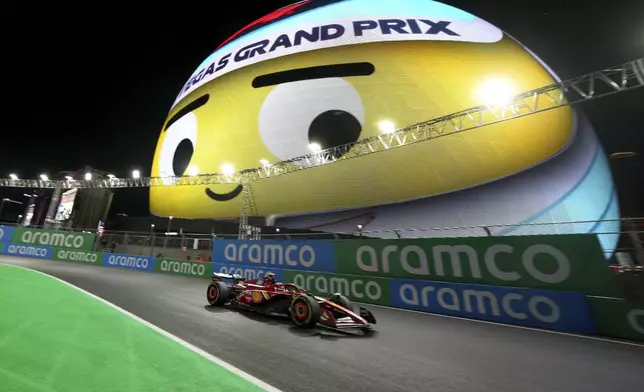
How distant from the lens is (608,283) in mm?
6082

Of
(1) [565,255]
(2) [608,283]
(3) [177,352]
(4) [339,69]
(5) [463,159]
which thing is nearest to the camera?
(3) [177,352]

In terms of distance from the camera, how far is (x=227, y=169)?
21.2m

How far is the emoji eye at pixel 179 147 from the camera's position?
23719mm

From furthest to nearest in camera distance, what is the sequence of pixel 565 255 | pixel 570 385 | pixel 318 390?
pixel 565 255 < pixel 570 385 < pixel 318 390

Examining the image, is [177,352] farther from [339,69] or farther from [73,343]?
[339,69]

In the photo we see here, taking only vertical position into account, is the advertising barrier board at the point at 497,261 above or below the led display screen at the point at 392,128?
below

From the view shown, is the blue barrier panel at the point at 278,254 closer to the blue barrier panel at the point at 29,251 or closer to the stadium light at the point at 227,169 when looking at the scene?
the stadium light at the point at 227,169

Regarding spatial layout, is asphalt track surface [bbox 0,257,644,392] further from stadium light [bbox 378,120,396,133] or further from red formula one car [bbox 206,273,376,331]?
stadium light [bbox 378,120,396,133]

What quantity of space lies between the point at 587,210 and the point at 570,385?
18040 millimetres

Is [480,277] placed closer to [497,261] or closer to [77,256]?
[497,261]

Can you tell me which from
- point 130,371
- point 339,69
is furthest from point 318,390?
point 339,69

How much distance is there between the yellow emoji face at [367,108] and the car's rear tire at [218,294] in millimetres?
11612

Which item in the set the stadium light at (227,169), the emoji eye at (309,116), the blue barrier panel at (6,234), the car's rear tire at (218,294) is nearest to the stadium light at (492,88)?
the emoji eye at (309,116)

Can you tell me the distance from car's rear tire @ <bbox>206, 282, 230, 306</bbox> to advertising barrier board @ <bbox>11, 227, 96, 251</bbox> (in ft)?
59.3
